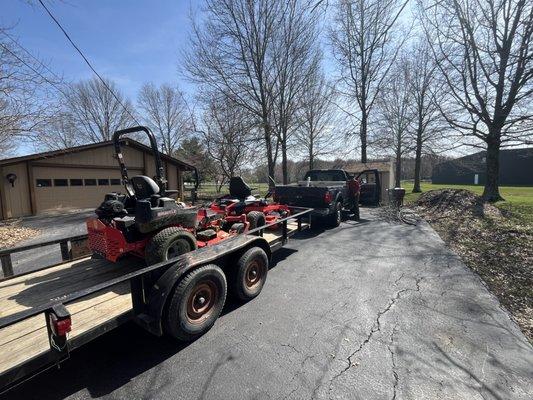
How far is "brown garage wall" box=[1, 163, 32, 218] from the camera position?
43.0ft

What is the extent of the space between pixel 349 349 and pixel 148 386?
201 centimetres

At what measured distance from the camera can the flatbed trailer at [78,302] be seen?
1967mm

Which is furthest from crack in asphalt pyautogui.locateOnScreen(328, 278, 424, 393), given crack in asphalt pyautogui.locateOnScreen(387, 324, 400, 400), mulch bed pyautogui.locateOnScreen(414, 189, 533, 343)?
mulch bed pyautogui.locateOnScreen(414, 189, 533, 343)

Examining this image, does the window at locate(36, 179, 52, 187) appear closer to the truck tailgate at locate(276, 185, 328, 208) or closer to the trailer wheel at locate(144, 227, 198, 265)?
the truck tailgate at locate(276, 185, 328, 208)

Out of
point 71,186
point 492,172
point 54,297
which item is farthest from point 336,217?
point 71,186

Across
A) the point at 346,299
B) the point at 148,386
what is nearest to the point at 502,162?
the point at 346,299

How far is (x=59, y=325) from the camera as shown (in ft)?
6.38

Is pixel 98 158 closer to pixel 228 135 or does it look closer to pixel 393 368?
pixel 228 135

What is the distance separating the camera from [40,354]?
200cm

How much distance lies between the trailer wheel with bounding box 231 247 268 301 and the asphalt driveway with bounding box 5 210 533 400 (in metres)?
0.18

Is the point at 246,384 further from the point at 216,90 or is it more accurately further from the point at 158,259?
the point at 216,90

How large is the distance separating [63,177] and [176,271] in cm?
1595

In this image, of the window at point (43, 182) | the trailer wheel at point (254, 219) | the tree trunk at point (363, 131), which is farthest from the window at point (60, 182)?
the tree trunk at point (363, 131)

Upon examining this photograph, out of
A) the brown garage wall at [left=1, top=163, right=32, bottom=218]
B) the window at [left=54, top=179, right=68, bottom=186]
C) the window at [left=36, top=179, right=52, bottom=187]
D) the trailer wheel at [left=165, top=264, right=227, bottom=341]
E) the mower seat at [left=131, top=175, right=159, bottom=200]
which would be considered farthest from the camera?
the window at [left=54, top=179, right=68, bottom=186]
